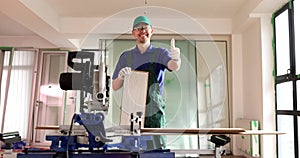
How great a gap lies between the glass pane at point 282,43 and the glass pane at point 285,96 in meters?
0.17

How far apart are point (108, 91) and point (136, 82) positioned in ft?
0.53

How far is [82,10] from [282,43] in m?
2.85

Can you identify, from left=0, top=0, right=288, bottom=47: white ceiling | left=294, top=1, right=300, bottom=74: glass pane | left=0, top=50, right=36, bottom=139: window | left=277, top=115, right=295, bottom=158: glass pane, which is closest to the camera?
left=294, top=1, right=300, bottom=74: glass pane

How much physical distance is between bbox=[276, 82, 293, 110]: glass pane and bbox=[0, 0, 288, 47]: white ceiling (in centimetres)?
98

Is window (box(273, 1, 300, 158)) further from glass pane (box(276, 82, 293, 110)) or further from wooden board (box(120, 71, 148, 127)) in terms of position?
wooden board (box(120, 71, 148, 127))


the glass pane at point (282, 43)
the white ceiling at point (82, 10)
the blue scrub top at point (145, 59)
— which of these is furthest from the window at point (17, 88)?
the blue scrub top at point (145, 59)

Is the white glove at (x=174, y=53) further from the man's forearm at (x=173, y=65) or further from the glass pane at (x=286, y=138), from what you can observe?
the glass pane at (x=286, y=138)

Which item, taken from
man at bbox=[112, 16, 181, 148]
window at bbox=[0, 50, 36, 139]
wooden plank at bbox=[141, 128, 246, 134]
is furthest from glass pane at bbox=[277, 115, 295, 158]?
window at bbox=[0, 50, 36, 139]

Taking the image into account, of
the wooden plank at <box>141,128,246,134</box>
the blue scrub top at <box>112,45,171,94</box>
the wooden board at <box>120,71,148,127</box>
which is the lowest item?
the wooden plank at <box>141,128,246,134</box>

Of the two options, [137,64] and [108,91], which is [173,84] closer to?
[137,64]

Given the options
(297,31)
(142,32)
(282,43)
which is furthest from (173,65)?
(282,43)

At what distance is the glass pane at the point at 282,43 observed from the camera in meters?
3.44

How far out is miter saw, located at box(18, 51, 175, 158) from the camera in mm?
1153

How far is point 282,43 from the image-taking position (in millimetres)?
3609
